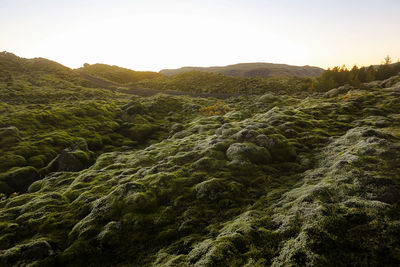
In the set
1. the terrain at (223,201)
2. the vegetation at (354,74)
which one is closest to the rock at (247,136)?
the terrain at (223,201)

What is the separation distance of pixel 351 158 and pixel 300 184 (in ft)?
17.0

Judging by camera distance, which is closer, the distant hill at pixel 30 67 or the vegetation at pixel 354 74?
the vegetation at pixel 354 74

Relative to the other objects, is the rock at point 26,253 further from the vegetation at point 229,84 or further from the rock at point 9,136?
the vegetation at point 229,84

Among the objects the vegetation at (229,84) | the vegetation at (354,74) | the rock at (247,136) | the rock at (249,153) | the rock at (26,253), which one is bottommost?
the rock at (26,253)

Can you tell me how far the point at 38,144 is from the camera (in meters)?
37.4

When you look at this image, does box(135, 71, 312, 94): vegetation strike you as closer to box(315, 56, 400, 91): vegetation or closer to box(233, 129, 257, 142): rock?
box(315, 56, 400, 91): vegetation

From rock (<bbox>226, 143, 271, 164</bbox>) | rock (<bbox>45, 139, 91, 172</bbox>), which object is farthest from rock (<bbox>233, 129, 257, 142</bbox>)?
rock (<bbox>45, 139, 91, 172</bbox>)

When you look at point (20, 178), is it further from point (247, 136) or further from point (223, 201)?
point (247, 136)

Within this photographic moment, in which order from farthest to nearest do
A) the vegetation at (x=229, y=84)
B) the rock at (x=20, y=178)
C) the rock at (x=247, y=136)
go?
1. the vegetation at (x=229, y=84)
2. the rock at (x=20, y=178)
3. the rock at (x=247, y=136)

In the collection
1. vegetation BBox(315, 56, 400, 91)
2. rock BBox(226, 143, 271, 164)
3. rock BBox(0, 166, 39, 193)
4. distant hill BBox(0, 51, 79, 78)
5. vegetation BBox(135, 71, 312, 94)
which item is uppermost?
distant hill BBox(0, 51, 79, 78)

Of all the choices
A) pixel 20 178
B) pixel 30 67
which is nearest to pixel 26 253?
pixel 20 178

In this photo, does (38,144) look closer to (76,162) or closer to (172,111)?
(76,162)

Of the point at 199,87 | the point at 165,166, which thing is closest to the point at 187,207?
the point at 165,166

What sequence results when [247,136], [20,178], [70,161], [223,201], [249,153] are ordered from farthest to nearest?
[70,161] → [20,178] → [247,136] → [249,153] → [223,201]
